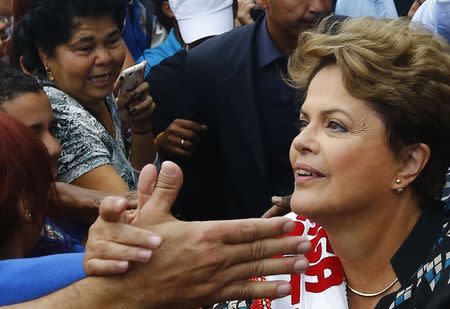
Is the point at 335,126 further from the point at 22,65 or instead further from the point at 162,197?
the point at 22,65

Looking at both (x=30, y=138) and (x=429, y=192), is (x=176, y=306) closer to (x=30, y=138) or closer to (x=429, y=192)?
(x=30, y=138)

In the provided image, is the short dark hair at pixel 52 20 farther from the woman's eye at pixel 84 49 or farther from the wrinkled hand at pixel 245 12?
the wrinkled hand at pixel 245 12

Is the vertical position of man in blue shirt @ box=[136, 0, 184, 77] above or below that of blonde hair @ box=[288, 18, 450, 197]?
below

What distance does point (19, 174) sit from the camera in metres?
2.24

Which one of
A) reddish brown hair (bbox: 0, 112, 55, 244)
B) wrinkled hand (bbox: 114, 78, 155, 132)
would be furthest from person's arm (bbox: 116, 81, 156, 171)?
reddish brown hair (bbox: 0, 112, 55, 244)

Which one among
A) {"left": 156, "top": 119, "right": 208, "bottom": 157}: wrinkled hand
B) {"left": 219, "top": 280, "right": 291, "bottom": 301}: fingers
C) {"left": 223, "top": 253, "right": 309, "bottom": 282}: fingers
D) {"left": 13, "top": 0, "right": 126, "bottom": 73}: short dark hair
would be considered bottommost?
{"left": 156, "top": 119, "right": 208, "bottom": 157}: wrinkled hand

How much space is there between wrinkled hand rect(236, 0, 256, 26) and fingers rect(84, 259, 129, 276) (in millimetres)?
3495

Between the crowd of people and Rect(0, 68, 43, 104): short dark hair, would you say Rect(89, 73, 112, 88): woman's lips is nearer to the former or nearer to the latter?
the crowd of people

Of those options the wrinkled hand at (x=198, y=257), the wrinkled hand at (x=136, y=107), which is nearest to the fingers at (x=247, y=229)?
the wrinkled hand at (x=198, y=257)

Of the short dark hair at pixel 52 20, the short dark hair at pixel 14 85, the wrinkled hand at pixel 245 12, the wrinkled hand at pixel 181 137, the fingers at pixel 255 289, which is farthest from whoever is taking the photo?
the wrinkled hand at pixel 245 12

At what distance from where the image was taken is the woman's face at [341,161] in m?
2.50

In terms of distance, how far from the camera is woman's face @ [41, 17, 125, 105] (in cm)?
361

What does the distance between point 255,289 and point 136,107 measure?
1.97 meters

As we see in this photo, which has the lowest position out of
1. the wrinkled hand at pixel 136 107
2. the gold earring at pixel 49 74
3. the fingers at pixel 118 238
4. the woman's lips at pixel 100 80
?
the wrinkled hand at pixel 136 107
